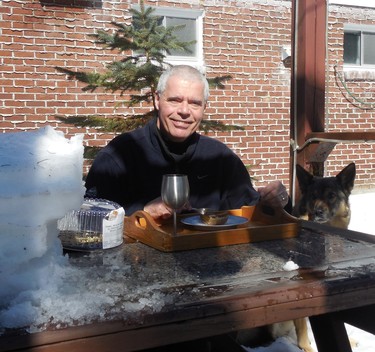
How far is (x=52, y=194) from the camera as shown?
1215 mm

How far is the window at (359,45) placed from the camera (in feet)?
24.0

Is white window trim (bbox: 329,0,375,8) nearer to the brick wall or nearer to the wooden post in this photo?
the brick wall

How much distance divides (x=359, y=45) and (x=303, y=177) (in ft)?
13.4

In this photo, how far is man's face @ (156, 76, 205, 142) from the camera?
2.68 metres

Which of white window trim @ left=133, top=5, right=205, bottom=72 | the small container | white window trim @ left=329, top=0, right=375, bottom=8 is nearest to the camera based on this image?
the small container

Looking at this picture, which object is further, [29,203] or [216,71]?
[216,71]

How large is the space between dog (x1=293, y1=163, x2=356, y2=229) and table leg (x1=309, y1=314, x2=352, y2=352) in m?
2.28

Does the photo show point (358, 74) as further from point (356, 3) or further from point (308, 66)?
point (308, 66)

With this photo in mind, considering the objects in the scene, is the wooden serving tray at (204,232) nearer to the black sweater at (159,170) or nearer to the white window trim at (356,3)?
the black sweater at (159,170)

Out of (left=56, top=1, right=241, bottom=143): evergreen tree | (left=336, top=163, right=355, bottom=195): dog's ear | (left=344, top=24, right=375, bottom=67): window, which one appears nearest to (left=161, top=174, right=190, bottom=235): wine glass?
(left=56, top=1, right=241, bottom=143): evergreen tree

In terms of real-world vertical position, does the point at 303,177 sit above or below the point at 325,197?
above

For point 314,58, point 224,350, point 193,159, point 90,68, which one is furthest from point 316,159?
point 90,68

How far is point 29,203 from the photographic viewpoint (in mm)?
1178

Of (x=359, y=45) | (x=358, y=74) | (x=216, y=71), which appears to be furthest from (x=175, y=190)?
(x=359, y=45)
